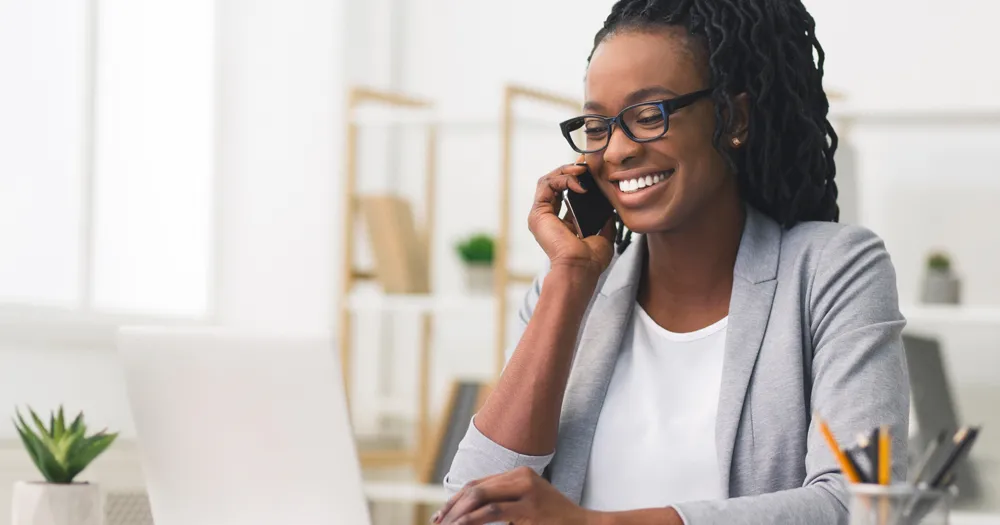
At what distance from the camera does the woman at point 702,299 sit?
143cm

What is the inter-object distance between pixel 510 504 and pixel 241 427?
1.66 ft

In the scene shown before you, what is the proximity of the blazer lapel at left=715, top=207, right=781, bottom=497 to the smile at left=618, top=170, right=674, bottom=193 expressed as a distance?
14cm

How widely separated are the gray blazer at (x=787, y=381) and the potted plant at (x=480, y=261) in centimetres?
182

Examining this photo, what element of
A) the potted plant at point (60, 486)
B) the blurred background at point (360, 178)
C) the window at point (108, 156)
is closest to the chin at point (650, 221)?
the potted plant at point (60, 486)

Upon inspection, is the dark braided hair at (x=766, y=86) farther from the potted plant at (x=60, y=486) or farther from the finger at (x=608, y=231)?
the potted plant at (x=60, y=486)

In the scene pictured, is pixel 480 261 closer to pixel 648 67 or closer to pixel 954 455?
pixel 648 67

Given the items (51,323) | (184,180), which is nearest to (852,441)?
(51,323)

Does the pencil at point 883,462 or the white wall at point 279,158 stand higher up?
the white wall at point 279,158

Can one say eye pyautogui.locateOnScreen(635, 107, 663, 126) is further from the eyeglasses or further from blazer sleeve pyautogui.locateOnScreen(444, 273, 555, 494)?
blazer sleeve pyautogui.locateOnScreen(444, 273, 555, 494)

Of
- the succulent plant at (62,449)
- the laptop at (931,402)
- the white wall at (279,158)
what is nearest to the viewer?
the succulent plant at (62,449)

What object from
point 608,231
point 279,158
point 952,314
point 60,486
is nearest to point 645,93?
point 608,231

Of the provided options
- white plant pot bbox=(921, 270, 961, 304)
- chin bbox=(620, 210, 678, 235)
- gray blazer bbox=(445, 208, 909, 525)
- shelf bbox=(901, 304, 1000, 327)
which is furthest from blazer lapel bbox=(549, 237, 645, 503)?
white plant pot bbox=(921, 270, 961, 304)

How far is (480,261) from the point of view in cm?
341

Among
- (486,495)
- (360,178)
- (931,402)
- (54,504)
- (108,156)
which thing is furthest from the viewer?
(360,178)
